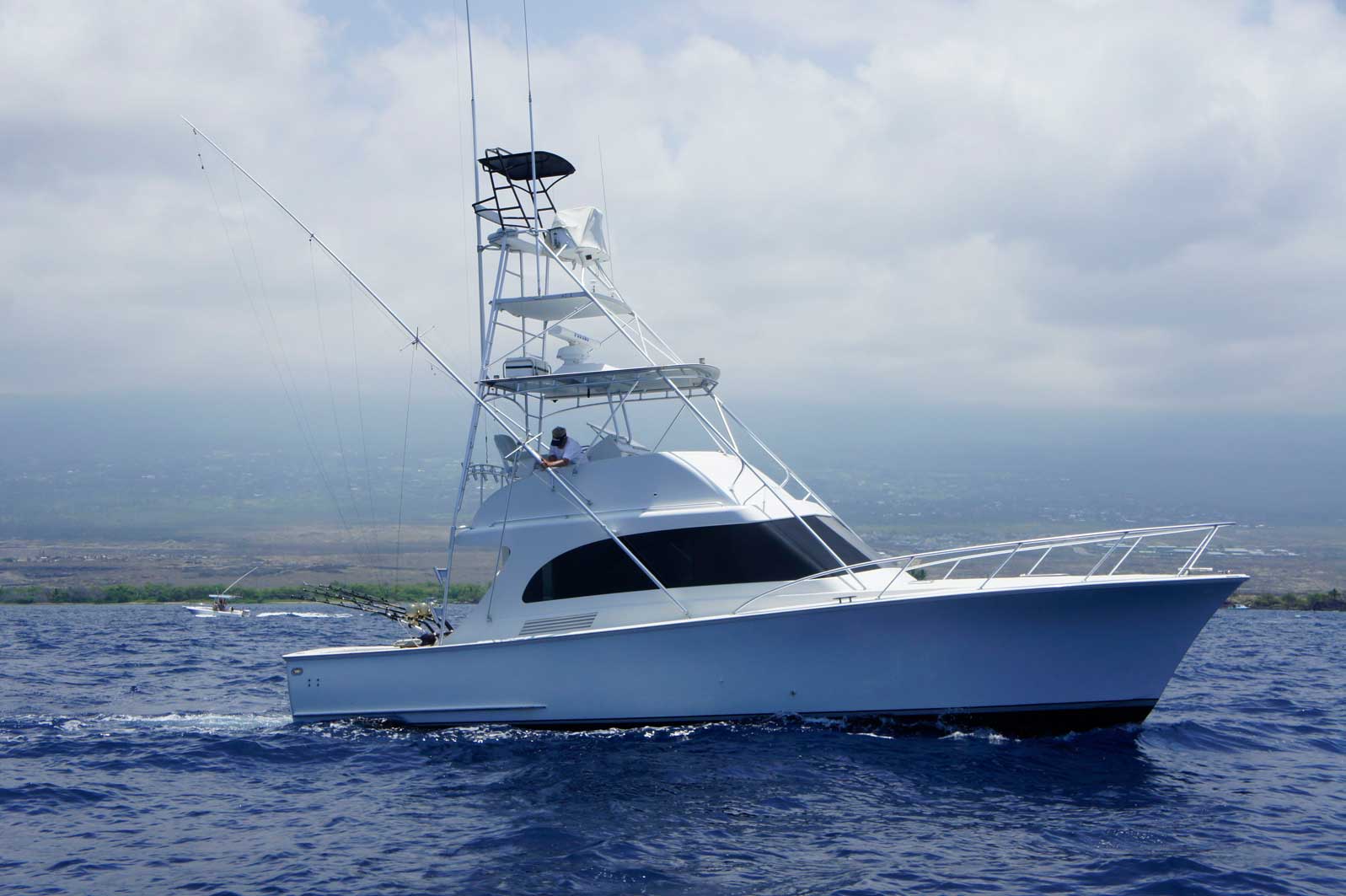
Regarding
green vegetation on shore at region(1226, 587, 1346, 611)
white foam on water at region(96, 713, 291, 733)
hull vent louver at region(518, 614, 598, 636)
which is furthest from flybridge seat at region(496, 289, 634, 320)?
green vegetation on shore at region(1226, 587, 1346, 611)

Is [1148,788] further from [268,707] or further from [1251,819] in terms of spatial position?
[268,707]

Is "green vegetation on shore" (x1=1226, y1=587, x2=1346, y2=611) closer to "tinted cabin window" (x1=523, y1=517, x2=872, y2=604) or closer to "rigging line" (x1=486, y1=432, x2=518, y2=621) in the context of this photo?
"tinted cabin window" (x1=523, y1=517, x2=872, y2=604)

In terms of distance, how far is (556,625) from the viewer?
38.9ft

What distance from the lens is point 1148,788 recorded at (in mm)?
8977

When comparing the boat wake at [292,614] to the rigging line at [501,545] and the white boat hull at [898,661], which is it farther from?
the white boat hull at [898,661]

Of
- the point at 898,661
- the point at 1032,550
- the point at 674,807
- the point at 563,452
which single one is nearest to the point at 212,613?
the point at 563,452

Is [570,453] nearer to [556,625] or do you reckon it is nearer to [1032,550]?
[556,625]

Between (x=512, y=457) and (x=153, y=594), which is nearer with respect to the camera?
(x=512, y=457)

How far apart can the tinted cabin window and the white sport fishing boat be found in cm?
2

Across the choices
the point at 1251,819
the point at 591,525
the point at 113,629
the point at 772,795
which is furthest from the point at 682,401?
the point at 113,629

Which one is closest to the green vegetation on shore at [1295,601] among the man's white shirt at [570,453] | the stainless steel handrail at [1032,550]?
the stainless steel handrail at [1032,550]

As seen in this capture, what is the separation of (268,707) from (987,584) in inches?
382

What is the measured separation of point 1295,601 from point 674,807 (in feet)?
158

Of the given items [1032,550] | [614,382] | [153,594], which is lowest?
[153,594]
